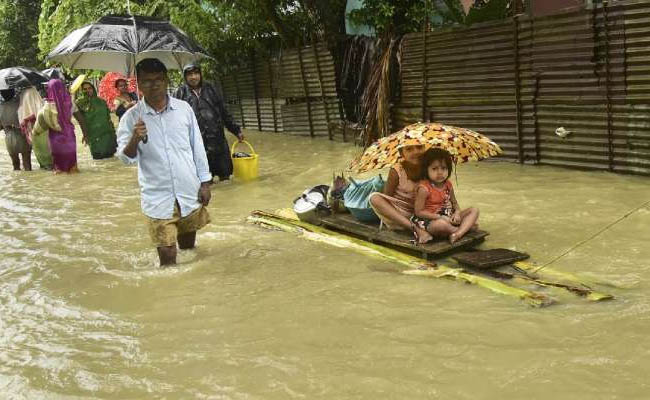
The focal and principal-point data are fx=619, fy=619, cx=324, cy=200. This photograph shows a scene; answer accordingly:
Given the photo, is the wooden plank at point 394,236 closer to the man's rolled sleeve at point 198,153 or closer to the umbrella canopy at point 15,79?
the man's rolled sleeve at point 198,153

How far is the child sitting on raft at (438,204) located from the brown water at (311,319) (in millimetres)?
457

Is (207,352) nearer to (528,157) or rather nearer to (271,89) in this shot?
(528,157)

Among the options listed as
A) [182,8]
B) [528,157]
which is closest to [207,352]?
[528,157]

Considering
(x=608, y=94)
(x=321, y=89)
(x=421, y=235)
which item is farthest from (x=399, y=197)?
(x=321, y=89)

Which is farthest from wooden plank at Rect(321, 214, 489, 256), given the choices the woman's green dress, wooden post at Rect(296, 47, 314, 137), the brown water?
the woman's green dress

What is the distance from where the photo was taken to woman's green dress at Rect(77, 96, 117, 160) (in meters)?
12.4

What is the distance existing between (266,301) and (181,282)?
35.2 inches

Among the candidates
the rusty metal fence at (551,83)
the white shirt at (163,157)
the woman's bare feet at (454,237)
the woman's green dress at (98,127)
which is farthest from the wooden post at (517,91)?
the woman's green dress at (98,127)

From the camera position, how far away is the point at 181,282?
16.2 feet

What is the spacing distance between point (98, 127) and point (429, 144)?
32.3 feet

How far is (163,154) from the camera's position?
4.82 metres

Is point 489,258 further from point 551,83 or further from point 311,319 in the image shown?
point 551,83

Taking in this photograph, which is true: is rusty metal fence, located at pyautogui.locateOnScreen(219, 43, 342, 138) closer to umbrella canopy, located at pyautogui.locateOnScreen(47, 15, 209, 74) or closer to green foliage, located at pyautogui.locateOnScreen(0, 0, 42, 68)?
umbrella canopy, located at pyautogui.locateOnScreen(47, 15, 209, 74)

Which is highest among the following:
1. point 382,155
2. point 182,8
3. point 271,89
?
point 182,8
